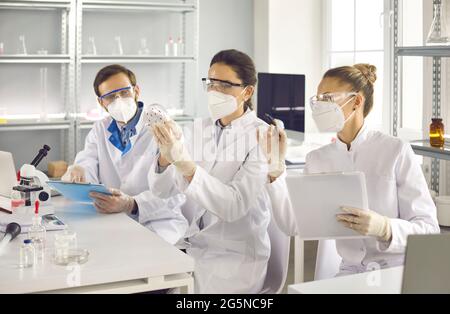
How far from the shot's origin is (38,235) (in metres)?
1.99

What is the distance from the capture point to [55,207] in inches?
99.9

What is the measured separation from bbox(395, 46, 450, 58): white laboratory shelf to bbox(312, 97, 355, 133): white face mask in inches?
18.2

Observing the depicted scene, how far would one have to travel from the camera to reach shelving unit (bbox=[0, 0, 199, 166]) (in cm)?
423

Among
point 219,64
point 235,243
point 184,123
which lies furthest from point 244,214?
point 184,123

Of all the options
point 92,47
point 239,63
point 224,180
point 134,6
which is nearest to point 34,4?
point 92,47

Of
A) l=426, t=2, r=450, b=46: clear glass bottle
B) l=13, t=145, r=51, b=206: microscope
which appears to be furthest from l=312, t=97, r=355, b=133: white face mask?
l=13, t=145, r=51, b=206: microscope

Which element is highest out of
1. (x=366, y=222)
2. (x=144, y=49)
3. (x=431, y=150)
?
(x=144, y=49)

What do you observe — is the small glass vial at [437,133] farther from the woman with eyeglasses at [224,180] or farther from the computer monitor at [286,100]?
the computer monitor at [286,100]

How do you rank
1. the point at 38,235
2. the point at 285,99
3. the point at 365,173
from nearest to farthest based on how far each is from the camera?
1. the point at 38,235
2. the point at 365,173
3. the point at 285,99

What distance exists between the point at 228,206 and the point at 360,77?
0.63 meters

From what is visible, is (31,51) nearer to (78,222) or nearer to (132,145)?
(132,145)

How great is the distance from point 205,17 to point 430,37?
8.39 feet

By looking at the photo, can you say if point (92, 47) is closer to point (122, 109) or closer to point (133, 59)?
point (133, 59)

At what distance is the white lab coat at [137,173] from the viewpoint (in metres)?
2.58
